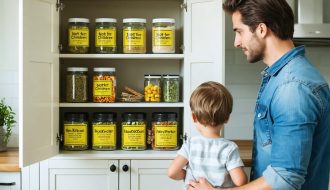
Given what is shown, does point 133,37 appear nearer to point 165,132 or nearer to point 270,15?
point 165,132

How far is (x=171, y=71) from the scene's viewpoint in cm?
308

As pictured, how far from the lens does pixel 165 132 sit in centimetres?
276

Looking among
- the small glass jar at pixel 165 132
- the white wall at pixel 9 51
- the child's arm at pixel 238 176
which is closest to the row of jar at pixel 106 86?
the small glass jar at pixel 165 132

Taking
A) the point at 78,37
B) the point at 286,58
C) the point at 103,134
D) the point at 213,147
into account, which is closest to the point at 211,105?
the point at 213,147

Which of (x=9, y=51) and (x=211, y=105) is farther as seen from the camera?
(x=9, y=51)

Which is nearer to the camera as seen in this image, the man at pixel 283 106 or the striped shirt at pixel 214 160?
the man at pixel 283 106

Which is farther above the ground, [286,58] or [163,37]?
[163,37]

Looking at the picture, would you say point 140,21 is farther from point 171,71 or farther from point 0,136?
point 0,136

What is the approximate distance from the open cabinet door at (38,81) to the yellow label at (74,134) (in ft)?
0.27

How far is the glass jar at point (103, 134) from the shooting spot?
2770 millimetres

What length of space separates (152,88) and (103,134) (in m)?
0.38

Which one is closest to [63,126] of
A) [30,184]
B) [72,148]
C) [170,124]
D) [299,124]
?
[72,148]

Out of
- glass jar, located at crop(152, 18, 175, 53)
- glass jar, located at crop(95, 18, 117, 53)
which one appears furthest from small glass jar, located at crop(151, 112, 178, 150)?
glass jar, located at crop(95, 18, 117, 53)

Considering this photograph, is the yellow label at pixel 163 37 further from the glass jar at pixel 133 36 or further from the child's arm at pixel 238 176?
the child's arm at pixel 238 176
